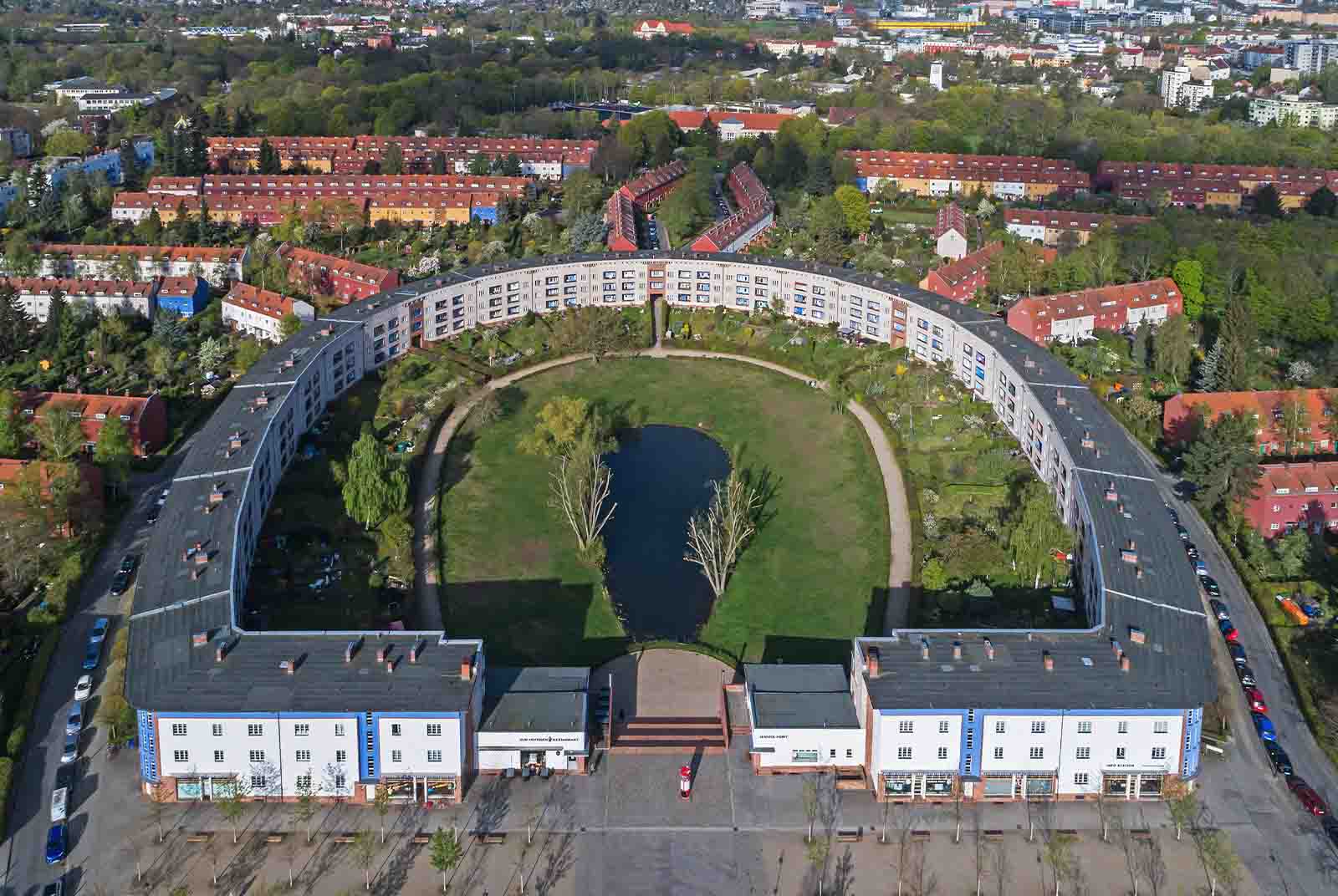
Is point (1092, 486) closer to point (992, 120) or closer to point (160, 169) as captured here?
point (160, 169)

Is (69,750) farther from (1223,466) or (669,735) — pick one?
(1223,466)

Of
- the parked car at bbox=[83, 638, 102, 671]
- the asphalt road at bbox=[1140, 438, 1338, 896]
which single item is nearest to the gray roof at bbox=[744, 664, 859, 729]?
the asphalt road at bbox=[1140, 438, 1338, 896]

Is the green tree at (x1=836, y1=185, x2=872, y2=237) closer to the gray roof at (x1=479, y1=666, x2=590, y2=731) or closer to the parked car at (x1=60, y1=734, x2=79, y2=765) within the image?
the gray roof at (x1=479, y1=666, x2=590, y2=731)

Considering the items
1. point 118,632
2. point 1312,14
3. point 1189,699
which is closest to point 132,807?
point 118,632

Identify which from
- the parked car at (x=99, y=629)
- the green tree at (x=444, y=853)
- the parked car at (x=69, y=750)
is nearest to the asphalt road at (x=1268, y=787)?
the green tree at (x=444, y=853)

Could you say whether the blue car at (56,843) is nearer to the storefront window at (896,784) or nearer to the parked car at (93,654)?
the parked car at (93,654)

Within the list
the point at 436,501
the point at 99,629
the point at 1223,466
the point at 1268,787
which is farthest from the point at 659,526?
the point at 1268,787
